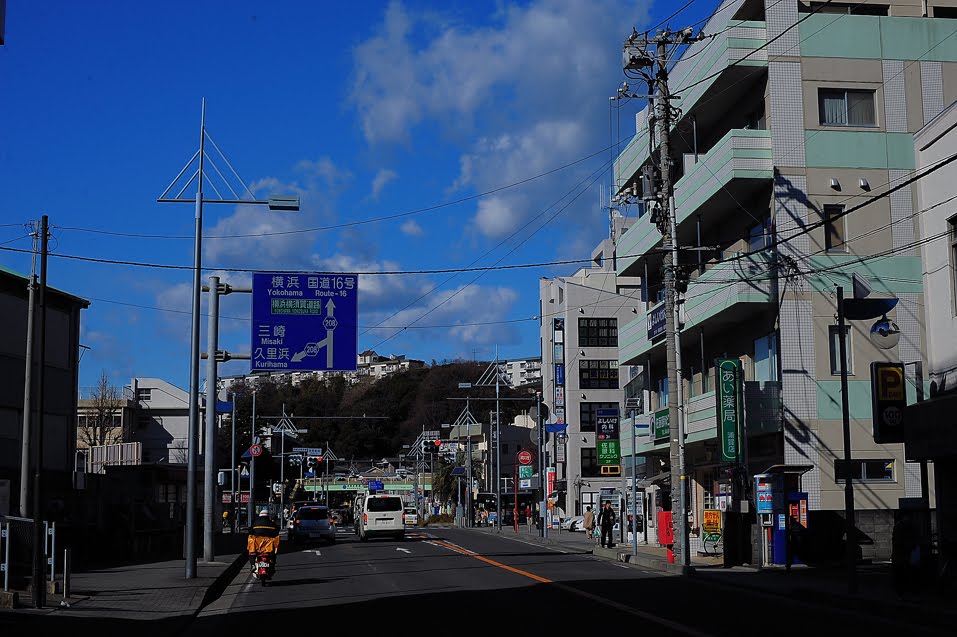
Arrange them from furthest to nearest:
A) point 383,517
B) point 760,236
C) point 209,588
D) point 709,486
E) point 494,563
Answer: point 383,517, point 709,486, point 760,236, point 494,563, point 209,588

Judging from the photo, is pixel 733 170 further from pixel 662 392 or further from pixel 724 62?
pixel 662 392

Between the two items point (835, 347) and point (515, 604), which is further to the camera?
point (835, 347)

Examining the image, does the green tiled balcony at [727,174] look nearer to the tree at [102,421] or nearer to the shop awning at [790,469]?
the shop awning at [790,469]

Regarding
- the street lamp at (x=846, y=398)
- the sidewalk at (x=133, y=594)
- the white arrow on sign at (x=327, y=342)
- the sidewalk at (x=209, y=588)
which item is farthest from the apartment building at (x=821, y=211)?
the sidewalk at (x=133, y=594)

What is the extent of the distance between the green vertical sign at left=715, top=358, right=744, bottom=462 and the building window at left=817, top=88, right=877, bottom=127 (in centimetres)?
884

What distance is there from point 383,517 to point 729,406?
23.2 m

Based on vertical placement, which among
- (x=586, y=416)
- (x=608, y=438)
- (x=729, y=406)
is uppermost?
(x=586, y=416)

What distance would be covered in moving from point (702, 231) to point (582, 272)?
1812 inches

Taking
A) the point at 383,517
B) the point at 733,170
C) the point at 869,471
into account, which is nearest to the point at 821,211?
the point at 733,170

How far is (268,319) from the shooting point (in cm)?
2900

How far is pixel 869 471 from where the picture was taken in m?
32.8

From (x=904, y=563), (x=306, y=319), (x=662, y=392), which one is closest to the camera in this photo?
(x=904, y=563)

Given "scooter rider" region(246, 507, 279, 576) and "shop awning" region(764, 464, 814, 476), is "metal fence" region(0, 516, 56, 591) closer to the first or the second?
"scooter rider" region(246, 507, 279, 576)

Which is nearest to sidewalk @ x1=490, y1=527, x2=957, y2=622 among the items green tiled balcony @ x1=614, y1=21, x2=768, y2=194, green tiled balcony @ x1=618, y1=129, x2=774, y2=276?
green tiled balcony @ x1=618, y1=129, x2=774, y2=276
